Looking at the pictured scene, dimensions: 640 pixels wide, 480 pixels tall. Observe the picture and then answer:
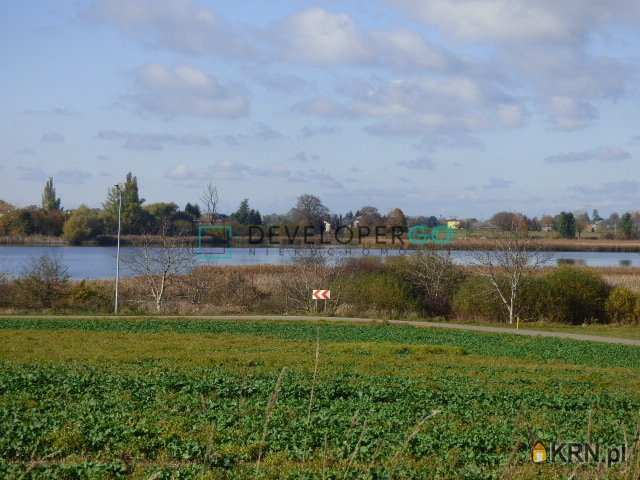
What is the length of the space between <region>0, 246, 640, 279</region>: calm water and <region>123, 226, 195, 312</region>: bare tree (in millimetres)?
5695

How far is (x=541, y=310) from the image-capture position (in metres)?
48.8

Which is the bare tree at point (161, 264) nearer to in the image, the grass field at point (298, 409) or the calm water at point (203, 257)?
the calm water at point (203, 257)

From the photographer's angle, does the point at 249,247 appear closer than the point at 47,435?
No

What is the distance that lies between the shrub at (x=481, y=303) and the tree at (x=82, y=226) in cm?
6818

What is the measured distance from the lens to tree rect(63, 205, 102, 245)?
101938 mm

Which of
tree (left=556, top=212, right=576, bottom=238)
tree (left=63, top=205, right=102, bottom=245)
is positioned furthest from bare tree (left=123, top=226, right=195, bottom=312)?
tree (left=556, top=212, right=576, bottom=238)

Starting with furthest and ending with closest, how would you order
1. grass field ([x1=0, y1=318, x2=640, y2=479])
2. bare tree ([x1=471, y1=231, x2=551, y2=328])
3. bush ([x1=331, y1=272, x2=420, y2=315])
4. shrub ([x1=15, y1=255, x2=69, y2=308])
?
bush ([x1=331, y1=272, x2=420, y2=315])
bare tree ([x1=471, y1=231, x2=551, y2=328])
shrub ([x1=15, y1=255, x2=69, y2=308])
grass field ([x1=0, y1=318, x2=640, y2=479])

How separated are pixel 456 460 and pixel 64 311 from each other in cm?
3693

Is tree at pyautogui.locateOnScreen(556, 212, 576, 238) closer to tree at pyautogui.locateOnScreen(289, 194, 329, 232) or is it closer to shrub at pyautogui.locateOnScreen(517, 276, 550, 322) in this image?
tree at pyautogui.locateOnScreen(289, 194, 329, 232)

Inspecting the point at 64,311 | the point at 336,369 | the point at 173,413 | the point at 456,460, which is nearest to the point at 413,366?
the point at 336,369

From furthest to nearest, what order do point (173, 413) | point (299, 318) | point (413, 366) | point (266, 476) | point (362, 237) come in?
1. point (362, 237)
2. point (299, 318)
3. point (413, 366)
4. point (173, 413)
5. point (266, 476)

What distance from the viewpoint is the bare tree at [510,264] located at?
4741 cm

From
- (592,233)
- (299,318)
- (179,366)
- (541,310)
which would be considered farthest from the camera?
(592,233)

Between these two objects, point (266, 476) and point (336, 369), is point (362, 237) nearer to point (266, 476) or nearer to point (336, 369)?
point (336, 369)
